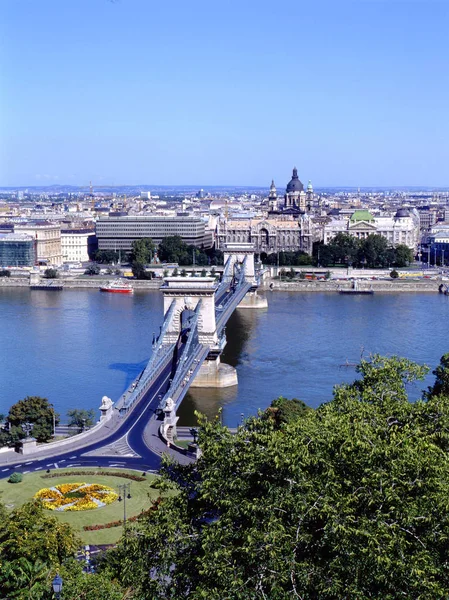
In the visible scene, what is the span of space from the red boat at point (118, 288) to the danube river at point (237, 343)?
5.34 ft

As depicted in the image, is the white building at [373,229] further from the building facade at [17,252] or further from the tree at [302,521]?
the tree at [302,521]

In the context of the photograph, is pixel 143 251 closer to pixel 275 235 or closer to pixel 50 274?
pixel 50 274

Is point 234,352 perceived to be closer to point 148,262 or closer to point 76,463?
point 76,463

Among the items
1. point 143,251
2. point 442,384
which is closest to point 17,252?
point 143,251

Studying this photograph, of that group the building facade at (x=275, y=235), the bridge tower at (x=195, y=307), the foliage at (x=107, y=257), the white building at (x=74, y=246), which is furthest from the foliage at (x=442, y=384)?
the white building at (x=74, y=246)

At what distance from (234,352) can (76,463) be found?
13.2 m

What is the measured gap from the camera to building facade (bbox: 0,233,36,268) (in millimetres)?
53125

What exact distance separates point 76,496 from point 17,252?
137 feet

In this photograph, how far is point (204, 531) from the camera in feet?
25.8

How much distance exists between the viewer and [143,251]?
51.7 metres

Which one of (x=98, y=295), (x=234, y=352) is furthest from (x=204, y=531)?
(x=98, y=295)

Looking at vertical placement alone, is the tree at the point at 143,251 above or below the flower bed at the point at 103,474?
above

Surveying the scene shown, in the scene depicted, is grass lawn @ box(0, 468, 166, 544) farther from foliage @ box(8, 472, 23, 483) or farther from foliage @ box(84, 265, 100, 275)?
foliage @ box(84, 265, 100, 275)

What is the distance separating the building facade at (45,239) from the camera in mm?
55469
